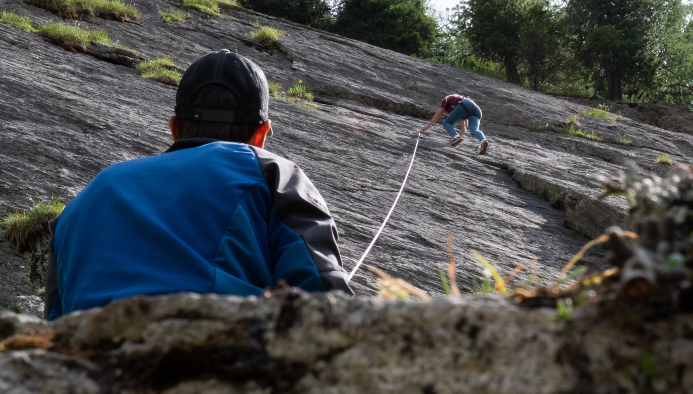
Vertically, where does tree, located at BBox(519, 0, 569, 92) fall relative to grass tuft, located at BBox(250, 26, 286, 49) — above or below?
above

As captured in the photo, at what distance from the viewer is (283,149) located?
285 inches

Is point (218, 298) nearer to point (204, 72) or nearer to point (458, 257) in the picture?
point (204, 72)

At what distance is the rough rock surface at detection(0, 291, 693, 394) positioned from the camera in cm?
79

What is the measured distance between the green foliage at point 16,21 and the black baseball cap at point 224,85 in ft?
27.9

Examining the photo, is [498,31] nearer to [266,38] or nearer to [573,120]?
[573,120]

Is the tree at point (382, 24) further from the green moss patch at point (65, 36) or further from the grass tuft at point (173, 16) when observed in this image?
the green moss patch at point (65, 36)

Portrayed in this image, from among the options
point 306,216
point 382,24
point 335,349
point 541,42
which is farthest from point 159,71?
point 541,42

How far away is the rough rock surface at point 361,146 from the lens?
5.13 meters

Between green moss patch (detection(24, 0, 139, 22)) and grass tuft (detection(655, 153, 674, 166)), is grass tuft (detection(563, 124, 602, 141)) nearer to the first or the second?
grass tuft (detection(655, 153, 674, 166))

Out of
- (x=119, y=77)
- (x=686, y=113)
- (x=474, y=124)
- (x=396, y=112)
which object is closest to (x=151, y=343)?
(x=119, y=77)

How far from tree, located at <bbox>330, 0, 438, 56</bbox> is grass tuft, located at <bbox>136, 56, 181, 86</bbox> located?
1946cm

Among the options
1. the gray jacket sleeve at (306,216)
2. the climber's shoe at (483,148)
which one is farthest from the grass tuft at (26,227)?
the climber's shoe at (483,148)

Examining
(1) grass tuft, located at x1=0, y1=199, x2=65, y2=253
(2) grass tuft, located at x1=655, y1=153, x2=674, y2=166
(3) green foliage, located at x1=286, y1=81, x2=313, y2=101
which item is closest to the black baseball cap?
(1) grass tuft, located at x1=0, y1=199, x2=65, y2=253

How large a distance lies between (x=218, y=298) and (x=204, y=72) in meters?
1.84
